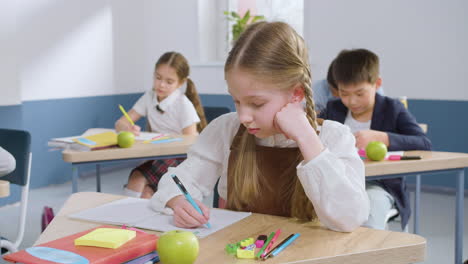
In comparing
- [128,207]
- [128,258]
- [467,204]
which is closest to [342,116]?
[128,207]

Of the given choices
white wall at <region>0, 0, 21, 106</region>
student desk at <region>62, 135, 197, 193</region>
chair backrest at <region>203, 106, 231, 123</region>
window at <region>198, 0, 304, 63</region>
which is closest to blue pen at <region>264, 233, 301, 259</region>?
student desk at <region>62, 135, 197, 193</region>

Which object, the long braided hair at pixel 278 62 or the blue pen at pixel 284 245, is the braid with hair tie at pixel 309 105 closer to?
the long braided hair at pixel 278 62

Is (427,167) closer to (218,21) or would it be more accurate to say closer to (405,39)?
(405,39)

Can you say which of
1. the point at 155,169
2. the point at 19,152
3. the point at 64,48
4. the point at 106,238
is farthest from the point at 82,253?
the point at 64,48

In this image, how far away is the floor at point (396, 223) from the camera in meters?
3.09

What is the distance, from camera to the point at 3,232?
352cm

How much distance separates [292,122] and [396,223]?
255cm

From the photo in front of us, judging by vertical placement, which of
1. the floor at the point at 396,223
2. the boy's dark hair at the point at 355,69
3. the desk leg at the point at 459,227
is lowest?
the floor at the point at 396,223

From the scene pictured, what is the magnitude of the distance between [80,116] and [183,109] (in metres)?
2.07

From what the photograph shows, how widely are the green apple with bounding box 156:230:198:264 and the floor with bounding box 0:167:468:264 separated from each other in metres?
2.07

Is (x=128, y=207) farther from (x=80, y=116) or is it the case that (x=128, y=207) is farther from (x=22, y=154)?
(x=80, y=116)

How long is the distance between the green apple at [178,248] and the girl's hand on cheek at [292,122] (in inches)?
15.6

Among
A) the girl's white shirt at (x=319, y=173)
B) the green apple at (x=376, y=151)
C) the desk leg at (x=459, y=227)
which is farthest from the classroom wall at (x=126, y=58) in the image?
the girl's white shirt at (x=319, y=173)

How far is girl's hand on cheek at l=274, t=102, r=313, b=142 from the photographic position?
4.01 feet
